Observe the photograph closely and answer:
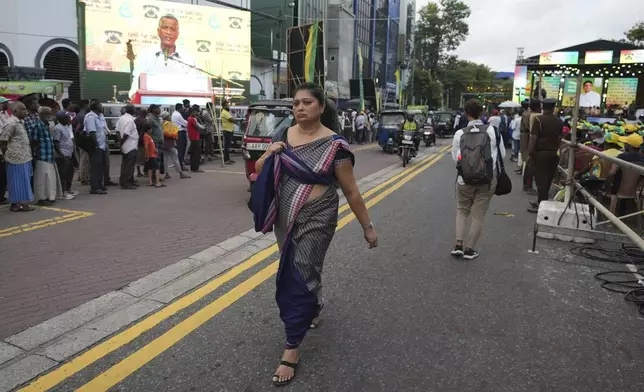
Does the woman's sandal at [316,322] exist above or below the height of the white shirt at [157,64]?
below

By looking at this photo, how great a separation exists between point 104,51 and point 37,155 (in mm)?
16312

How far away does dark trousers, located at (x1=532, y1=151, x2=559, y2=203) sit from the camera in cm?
778

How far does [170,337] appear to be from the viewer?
11.6ft

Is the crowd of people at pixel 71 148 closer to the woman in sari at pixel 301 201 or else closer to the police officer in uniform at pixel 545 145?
the woman in sari at pixel 301 201

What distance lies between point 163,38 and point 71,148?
16.5 metres

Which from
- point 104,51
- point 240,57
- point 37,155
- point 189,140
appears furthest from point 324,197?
point 240,57

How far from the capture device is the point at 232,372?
3.07 m

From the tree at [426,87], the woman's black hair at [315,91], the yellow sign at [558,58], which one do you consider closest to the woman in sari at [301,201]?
the woman's black hair at [315,91]

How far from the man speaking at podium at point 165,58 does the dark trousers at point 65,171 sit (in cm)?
1507

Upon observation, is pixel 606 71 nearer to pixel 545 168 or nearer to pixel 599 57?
pixel 599 57

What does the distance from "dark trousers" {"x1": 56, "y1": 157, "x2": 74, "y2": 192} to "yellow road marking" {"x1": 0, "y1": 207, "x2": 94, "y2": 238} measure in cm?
115

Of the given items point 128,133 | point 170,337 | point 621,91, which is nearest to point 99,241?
point 170,337

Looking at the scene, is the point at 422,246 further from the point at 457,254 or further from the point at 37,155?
the point at 37,155

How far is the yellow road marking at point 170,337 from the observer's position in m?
2.97
